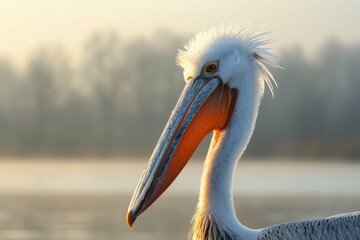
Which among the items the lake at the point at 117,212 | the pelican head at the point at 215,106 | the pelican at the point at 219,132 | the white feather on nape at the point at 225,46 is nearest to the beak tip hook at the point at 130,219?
the pelican at the point at 219,132

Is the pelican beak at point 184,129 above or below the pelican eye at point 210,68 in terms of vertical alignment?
below

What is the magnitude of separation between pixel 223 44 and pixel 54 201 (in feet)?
68.1

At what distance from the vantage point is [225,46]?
6.16 metres

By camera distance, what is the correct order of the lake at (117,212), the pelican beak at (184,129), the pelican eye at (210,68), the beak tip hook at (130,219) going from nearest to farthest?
1. the beak tip hook at (130,219)
2. the pelican beak at (184,129)
3. the pelican eye at (210,68)
4. the lake at (117,212)

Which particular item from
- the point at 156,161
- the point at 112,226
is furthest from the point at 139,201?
the point at 112,226

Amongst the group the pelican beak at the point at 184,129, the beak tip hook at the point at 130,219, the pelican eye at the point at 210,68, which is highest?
the pelican eye at the point at 210,68

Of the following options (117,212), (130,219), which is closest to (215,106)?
(130,219)

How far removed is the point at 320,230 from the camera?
19.7ft

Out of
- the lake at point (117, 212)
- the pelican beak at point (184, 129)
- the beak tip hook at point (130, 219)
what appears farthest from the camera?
the lake at point (117, 212)

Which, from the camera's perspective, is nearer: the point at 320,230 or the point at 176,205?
the point at 320,230

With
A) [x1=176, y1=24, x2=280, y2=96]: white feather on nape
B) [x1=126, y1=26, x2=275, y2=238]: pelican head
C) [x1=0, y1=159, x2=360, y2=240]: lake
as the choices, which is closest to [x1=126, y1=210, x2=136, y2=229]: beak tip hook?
[x1=126, y1=26, x2=275, y2=238]: pelican head

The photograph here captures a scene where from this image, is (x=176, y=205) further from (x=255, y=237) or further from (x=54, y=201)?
(x=255, y=237)

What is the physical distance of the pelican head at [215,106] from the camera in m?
6.02

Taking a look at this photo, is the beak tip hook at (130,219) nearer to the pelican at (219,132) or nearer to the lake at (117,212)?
the pelican at (219,132)
